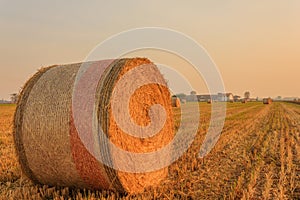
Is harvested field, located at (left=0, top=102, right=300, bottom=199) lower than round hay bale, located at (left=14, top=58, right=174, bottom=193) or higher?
lower

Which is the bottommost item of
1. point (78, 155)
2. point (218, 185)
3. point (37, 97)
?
point (218, 185)

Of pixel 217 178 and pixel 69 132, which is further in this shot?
pixel 217 178

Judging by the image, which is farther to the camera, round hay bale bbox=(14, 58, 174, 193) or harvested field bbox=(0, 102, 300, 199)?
harvested field bbox=(0, 102, 300, 199)

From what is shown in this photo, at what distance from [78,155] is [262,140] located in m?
7.62

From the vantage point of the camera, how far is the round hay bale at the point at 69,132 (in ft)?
15.9

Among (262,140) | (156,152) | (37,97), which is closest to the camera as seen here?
(37,97)

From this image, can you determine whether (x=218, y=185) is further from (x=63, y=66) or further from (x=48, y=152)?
(x=63, y=66)

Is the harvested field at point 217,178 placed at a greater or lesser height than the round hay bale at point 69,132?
lesser

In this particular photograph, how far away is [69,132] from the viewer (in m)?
4.85

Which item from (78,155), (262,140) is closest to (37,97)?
(78,155)

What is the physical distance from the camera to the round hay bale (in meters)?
4.86

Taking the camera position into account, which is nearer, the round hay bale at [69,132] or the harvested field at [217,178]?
the round hay bale at [69,132]

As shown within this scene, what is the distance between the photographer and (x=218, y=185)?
222 inches

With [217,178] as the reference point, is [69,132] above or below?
above
